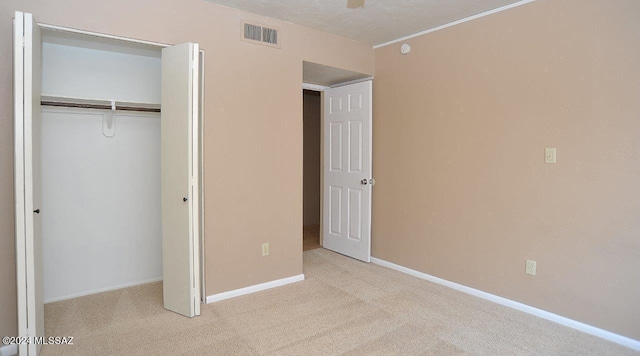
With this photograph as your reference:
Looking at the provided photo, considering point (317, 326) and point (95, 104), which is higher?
point (95, 104)

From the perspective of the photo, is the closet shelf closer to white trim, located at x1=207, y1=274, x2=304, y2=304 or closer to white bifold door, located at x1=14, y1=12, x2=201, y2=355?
white bifold door, located at x1=14, y1=12, x2=201, y2=355

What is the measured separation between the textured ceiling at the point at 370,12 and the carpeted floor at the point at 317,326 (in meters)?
2.42

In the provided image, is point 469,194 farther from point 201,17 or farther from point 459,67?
point 201,17

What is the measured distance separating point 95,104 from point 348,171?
2.68 metres

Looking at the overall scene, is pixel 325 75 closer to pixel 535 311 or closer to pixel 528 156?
pixel 528 156

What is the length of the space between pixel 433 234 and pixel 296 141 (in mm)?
1645

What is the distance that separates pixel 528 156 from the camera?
291 cm

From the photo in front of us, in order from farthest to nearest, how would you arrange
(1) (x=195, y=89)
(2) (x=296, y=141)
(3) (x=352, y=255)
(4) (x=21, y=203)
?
(3) (x=352, y=255) → (2) (x=296, y=141) → (1) (x=195, y=89) → (4) (x=21, y=203)

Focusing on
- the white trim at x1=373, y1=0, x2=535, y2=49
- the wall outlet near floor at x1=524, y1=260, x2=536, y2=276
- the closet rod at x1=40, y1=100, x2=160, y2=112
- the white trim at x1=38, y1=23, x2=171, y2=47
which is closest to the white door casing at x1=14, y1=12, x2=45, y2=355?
the white trim at x1=38, y1=23, x2=171, y2=47

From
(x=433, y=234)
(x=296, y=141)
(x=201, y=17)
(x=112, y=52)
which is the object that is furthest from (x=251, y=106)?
(x=433, y=234)

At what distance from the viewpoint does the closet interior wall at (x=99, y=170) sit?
3.05m

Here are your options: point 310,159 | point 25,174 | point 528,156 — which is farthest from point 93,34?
point 310,159

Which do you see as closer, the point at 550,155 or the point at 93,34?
the point at 93,34

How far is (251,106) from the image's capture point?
3.28 meters
